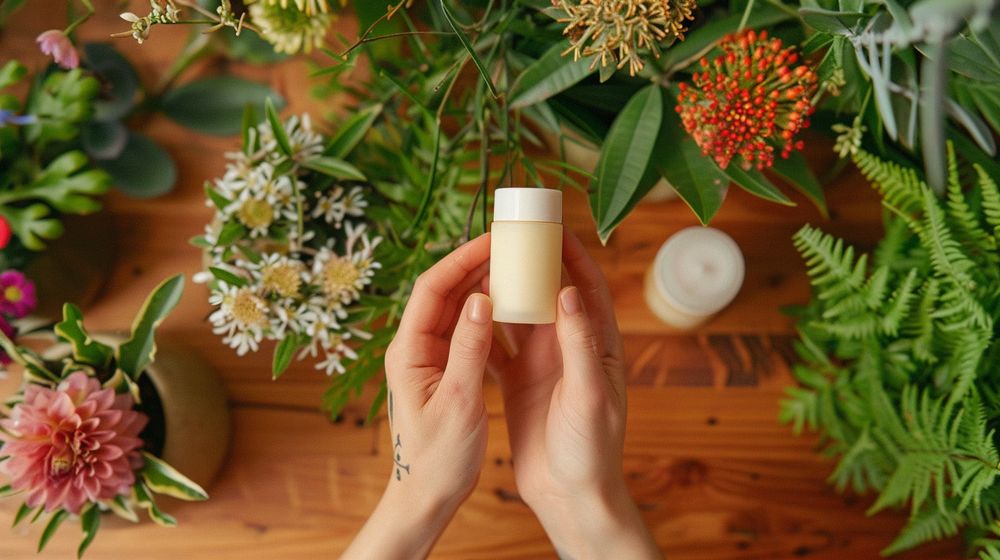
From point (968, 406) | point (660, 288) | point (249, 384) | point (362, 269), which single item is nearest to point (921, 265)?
point (968, 406)

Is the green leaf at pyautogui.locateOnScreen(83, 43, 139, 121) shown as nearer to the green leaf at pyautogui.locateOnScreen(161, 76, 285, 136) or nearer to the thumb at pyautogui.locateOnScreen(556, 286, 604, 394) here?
the green leaf at pyautogui.locateOnScreen(161, 76, 285, 136)

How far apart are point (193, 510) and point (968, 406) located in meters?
1.14

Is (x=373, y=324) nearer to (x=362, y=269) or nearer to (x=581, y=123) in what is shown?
(x=362, y=269)

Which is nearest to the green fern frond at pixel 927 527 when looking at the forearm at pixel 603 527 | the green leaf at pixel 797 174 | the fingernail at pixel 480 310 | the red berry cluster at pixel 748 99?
the forearm at pixel 603 527

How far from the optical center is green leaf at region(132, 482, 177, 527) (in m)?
0.77

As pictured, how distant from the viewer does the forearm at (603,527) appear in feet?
2.63

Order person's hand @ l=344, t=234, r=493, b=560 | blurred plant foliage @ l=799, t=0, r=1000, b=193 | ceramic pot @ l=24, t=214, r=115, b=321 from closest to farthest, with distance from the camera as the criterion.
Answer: blurred plant foliage @ l=799, t=0, r=1000, b=193
person's hand @ l=344, t=234, r=493, b=560
ceramic pot @ l=24, t=214, r=115, b=321

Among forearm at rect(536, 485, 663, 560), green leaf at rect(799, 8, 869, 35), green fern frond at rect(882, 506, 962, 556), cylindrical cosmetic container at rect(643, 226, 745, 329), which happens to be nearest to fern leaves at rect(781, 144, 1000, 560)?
green fern frond at rect(882, 506, 962, 556)

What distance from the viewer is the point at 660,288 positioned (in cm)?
99

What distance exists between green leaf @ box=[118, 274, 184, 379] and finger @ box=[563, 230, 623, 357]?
1.63 feet

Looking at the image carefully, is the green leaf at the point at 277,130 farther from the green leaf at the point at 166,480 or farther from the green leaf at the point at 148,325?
the green leaf at the point at 166,480

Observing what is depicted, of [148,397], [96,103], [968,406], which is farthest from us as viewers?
[96,103]

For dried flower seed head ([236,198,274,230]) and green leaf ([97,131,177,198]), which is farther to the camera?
green leaf ([97,131,177,198])

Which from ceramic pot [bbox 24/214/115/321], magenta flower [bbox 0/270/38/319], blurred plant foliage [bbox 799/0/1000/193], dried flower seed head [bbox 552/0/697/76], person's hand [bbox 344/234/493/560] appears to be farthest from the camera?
ceramic pot [bbox 24/214/115/321]
